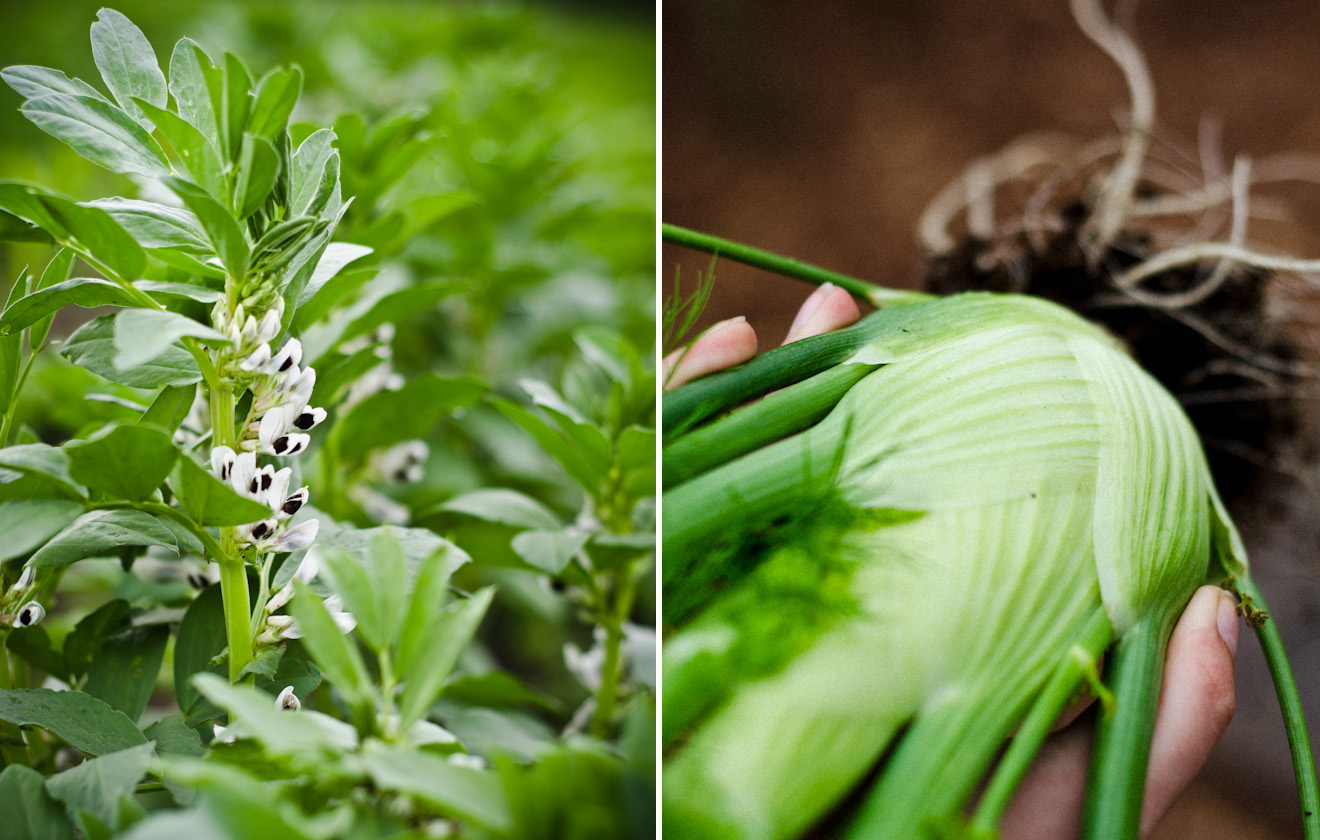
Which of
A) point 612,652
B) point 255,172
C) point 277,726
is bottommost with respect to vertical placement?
point 612,652

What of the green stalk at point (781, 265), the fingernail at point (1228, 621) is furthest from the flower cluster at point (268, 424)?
the fingernail at point (1228, 621)

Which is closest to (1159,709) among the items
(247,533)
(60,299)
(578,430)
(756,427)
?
(756,427)

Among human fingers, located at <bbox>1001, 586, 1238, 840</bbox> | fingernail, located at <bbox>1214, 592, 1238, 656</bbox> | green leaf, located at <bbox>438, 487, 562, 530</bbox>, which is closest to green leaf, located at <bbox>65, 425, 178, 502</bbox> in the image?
green leaf, located at <bbox>438, 487, 562, 530</bbox>

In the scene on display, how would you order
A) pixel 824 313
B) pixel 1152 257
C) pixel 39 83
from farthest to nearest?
pixel 1152 257, pixel 824 313, pixel 39 83

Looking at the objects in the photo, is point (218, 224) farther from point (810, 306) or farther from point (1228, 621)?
point (1228, 621)

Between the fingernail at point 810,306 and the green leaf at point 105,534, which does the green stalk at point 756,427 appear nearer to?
the fingernail at point 810,306

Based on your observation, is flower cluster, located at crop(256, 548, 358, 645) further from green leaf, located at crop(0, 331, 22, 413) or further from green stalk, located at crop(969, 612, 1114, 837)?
green stalk, located at crop(969, 612, 1114, 837)

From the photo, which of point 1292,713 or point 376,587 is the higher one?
point 376,587

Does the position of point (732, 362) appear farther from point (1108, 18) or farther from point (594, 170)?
point (594, 170)

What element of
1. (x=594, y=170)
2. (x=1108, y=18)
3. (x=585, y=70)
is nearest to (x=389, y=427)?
(x=1108, y=18)
